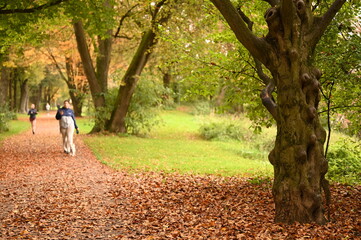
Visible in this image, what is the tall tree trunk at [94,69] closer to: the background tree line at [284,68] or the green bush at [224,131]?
the background tree line at [284,68]

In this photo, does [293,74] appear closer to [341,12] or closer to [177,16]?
[341,12]

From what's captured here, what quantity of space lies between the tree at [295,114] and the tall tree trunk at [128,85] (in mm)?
15537

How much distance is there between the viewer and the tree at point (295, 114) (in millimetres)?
6180

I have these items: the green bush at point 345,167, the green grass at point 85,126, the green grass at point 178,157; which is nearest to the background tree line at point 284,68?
the green bush at point 345,167

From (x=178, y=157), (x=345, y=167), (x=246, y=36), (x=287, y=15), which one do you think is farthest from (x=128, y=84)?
(x=287, y=15)

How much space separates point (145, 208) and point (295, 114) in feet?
11.4

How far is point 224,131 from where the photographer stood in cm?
2544

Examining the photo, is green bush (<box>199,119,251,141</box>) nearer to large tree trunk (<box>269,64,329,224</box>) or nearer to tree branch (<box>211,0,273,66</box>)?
tree branch (<box>211,0,273,66</box>)

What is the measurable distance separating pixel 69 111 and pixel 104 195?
21.5 feet

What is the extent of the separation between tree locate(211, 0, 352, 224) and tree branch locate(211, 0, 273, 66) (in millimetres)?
16

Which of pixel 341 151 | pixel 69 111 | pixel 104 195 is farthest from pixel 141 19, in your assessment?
pixel 104 195

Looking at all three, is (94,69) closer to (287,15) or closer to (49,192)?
(49,192)

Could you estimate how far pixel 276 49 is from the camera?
648cm

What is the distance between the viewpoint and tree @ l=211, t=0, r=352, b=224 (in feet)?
20.3
